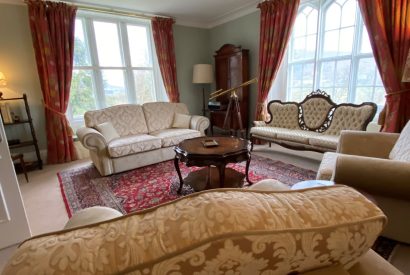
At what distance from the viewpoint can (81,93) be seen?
12.9 ft

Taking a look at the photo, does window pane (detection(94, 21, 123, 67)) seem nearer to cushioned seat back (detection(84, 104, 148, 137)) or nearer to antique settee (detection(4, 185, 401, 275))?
cushioned seat back (detection(84, 104, 148, 137))

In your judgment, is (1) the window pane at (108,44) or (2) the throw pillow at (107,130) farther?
(1) the window pane at (108,44)

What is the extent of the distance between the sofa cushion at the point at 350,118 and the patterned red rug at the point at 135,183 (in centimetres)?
77

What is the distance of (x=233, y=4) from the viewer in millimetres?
3988

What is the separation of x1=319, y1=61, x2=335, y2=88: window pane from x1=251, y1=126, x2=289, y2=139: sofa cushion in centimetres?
98

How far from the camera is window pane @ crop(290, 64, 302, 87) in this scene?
12.4 feet

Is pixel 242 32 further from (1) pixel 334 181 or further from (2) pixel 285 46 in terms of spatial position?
(1) pixel 334 181

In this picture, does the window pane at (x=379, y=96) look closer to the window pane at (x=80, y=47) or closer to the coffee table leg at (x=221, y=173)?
the coffee table leg at (x=221, y=173)

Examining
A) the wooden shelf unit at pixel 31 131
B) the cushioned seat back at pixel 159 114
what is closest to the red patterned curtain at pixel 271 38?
the cushioned seat back at pixel 159 114

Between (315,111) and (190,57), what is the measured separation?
3057 mm

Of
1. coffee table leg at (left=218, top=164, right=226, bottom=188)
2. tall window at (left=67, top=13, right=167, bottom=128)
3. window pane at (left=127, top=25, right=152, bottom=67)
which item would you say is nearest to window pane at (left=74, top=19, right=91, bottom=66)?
tall window at (left=67, top=13, right=167, bottom=128)

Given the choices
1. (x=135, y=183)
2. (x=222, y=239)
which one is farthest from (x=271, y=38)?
(x=222, y=239)

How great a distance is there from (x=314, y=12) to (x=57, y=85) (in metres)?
4.25

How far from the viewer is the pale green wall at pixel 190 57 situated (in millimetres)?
4840
